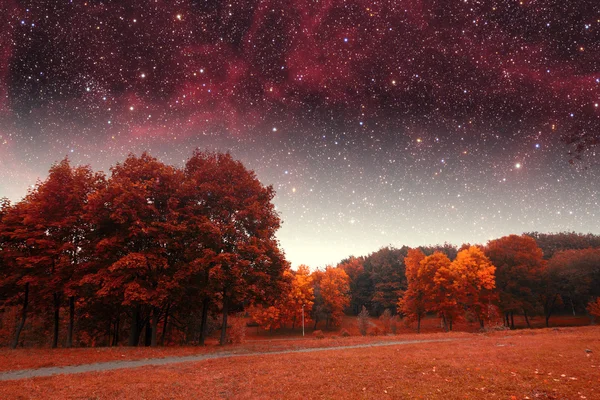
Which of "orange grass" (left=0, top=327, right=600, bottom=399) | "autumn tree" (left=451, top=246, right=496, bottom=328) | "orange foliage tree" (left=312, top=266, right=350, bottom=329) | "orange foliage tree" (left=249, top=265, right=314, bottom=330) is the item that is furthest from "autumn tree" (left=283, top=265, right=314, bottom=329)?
"orange grass" (left=0, top=327, right=600, bottom=399)

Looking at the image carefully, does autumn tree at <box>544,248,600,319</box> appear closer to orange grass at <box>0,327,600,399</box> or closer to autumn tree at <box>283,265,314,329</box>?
autumn tree at <box>283,265,314,329</box>

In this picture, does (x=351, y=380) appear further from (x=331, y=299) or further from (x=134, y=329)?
(x=331, y=299)

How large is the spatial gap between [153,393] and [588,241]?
12104cm

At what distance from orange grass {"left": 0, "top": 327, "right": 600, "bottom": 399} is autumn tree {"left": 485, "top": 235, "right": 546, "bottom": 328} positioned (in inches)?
1762

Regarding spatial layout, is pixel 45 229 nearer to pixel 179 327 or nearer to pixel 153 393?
pixel 179 327

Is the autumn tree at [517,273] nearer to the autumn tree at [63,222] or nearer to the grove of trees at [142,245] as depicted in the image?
the grove of trees at [142,245]

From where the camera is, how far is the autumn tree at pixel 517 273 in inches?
2061

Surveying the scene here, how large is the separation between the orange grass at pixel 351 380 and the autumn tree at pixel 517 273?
4475 cm

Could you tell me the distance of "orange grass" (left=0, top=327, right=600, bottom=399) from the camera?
923 centimetres

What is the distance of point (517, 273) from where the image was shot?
53.9 m

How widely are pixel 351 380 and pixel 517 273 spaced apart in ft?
186

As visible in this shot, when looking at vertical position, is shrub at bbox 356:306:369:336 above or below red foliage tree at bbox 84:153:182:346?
below

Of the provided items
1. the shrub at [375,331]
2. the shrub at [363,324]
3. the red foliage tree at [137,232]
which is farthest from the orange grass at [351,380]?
the shrub at [363,324]

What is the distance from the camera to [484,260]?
4762cm
